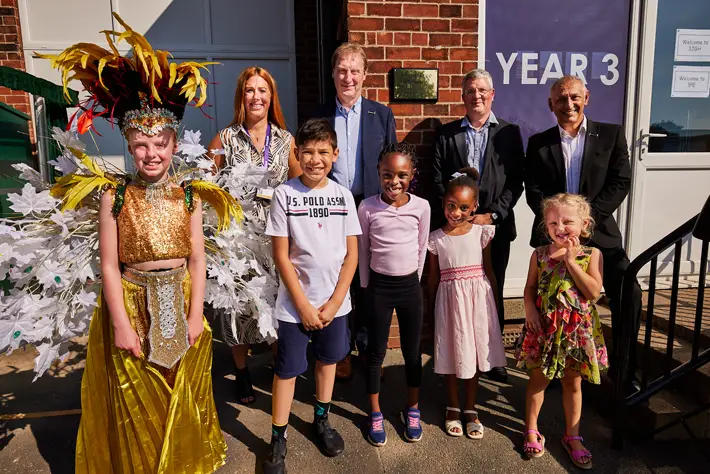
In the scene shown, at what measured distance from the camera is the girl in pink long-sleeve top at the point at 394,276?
2.81 m

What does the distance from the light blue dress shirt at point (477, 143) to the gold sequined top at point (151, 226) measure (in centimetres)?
205

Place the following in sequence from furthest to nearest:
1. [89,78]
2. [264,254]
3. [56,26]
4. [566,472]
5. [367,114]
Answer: [56,26] → [367,114] → [264,254] → [566,472] → [89,78]

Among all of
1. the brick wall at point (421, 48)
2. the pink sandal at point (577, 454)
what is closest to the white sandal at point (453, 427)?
the pink sandal at point (577, 454)

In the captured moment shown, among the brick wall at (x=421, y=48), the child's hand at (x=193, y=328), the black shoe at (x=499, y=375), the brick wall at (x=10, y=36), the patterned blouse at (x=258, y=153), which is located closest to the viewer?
the child's hand at (x=193, y=328)

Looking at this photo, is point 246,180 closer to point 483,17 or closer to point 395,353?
point 395,353

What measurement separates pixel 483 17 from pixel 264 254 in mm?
2938

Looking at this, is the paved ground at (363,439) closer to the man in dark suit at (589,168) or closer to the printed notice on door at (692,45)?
the man in dark suit at (589,168)

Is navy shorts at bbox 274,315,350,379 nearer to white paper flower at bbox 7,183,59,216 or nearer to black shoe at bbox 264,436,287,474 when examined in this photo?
black shoe at bbox 264,436,287,474

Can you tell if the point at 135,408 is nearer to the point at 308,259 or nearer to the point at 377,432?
the point at 308,259

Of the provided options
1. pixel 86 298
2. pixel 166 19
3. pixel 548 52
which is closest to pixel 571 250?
pixel 86 298

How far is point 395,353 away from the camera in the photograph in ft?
13.1

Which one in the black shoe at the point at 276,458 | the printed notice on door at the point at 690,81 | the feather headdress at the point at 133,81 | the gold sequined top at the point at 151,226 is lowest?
the black shoe at the point at 276,458

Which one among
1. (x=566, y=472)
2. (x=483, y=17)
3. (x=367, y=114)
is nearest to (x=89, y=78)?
(x=367, y=114)

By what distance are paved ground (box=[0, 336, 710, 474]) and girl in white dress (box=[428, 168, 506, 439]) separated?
8.6 inches
